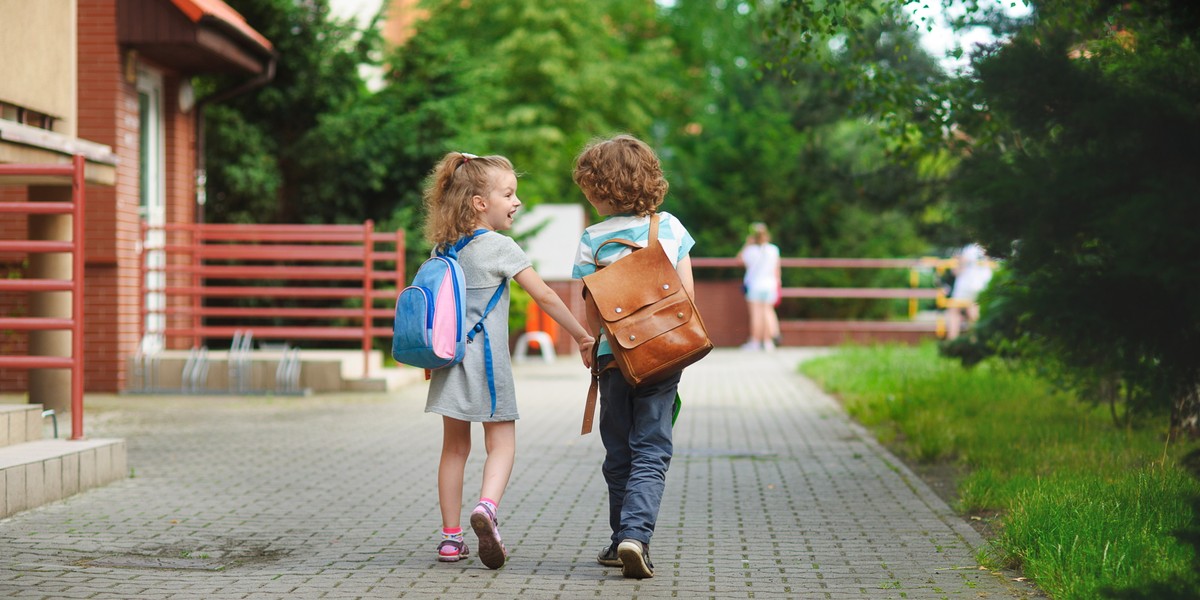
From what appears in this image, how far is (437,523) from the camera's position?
646 cm

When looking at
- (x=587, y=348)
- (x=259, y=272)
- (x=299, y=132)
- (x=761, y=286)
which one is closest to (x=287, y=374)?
(x=259, y=272)

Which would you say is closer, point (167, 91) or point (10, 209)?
point (10, 209)

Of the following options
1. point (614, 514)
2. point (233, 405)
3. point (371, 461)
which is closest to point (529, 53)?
point (233, 405)

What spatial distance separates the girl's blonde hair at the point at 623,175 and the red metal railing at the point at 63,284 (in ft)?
11.0

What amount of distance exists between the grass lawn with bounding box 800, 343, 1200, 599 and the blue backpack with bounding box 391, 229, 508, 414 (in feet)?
6.90

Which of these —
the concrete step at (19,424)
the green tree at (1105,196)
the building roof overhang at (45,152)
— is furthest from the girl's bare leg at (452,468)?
the building roof overhang at (45,152)

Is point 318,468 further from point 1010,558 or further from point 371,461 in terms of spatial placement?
point 1010,558

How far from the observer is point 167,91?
49.9 ft

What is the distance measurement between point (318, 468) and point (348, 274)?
646 centimetres

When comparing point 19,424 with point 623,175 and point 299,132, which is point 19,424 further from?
point 299,132

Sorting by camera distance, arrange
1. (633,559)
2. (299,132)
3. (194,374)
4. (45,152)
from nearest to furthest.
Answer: (633,559), (45,152), (194,374), (299,132)

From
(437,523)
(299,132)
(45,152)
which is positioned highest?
(299,132)

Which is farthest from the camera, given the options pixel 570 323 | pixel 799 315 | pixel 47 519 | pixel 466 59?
pixel 799 315

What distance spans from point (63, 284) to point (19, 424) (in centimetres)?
78
